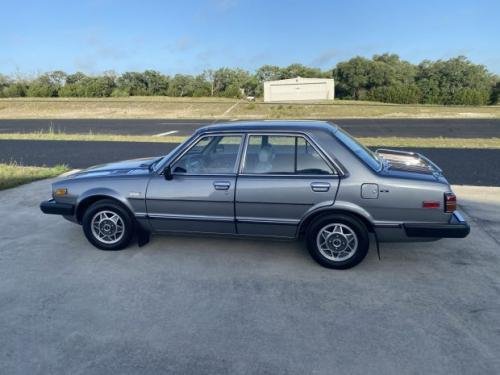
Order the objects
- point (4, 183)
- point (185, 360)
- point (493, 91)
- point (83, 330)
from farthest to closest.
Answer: point (493, 91)
point (4, 183)
point (83, 330)
point (185, 360)

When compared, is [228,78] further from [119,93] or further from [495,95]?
[495,95]

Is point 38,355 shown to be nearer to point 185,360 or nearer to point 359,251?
point 185,360

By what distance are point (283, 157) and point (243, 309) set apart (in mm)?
1653

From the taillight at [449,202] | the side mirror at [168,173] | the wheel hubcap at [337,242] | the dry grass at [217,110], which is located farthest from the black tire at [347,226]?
the dry grass at [217,110]

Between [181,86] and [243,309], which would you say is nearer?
[243,309]

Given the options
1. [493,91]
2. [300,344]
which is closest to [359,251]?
[300,344]

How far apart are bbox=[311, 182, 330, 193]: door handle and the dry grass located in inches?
981

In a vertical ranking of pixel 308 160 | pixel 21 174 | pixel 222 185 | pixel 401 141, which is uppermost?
pixel 401 141

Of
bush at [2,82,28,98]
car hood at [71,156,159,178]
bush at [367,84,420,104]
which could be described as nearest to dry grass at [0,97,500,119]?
bush at [367,84,420,104]

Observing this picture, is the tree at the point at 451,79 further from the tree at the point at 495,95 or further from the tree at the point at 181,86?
the tree at the point at 181,86

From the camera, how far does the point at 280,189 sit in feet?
13.4

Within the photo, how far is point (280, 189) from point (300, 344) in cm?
161

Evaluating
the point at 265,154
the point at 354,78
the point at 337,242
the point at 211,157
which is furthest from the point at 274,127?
the point at 354,78

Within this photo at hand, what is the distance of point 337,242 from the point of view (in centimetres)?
407
